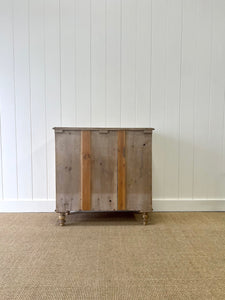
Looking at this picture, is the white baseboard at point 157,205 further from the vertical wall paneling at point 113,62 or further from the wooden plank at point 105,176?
the vertical wall paneling at point 113,62

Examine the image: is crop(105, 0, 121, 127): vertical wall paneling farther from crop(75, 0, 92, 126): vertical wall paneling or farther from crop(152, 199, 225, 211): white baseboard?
crop(152, 199, 225, 211): white baseboard

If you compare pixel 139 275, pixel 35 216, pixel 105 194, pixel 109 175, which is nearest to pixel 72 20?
pixel 109 175

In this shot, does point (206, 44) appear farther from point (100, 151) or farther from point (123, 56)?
point (100, 151)

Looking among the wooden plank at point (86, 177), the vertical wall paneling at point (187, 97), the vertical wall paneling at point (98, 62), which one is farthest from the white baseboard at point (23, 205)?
the vertical wall paneling at point (187, 97)

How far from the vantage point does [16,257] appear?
1.41 meters

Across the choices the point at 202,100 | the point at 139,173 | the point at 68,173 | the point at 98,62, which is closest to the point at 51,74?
A: the point at 98,62

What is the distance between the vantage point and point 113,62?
222cm

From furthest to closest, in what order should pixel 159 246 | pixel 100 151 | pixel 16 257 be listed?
1. pixel 100 151
2. pixel 159 246
3. pixel 16 257

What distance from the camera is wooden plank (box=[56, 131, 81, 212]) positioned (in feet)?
6.09

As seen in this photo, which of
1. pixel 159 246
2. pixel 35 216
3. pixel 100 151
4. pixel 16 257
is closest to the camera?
pixel 16 257

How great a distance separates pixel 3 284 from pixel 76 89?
1.62 m

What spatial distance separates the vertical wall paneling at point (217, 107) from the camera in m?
2.22

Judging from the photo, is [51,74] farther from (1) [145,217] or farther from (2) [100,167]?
(1) [145,217]

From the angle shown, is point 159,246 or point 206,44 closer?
point 159,246
